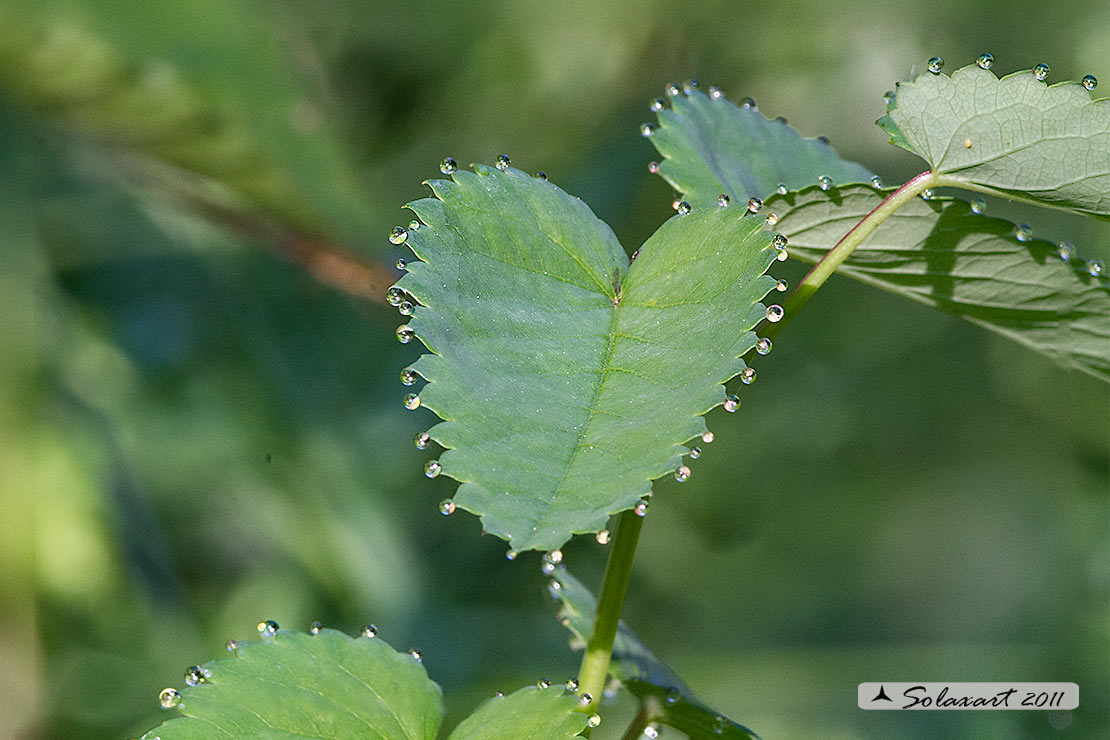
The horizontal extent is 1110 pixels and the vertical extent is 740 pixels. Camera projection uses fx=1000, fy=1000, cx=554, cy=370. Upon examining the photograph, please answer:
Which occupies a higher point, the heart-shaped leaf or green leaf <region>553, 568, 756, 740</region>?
green leaf <region>553, 568, 756, 740</region>

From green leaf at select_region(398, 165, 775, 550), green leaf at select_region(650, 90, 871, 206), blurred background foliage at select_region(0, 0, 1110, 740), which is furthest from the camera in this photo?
blurred background foliage at select_region(0, 0, 1110, 740)

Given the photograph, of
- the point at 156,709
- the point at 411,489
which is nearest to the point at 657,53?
the point at 411,489

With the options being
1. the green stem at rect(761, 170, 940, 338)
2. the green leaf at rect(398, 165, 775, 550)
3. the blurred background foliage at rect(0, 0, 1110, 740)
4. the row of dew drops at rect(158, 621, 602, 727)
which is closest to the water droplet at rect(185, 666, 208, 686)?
the row of dew drops at rect(158, 621, 602, 727)

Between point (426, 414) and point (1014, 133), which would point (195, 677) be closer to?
point (1014, 133)

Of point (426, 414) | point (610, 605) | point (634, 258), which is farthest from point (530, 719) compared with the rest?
point (426, 414)

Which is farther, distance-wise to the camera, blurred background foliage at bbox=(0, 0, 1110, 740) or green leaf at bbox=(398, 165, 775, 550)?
blurred background foliage at bbox=(0, 0, 1110, 740)

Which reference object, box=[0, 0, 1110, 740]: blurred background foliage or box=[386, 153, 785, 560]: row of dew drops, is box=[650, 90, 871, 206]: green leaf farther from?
box=[0, 0, 1110, 740]: blurred background foliage
